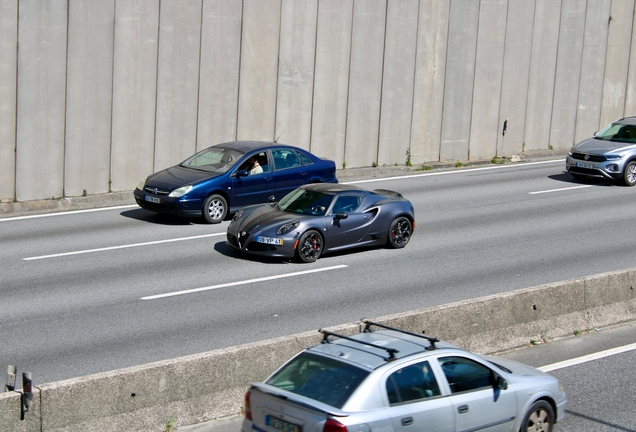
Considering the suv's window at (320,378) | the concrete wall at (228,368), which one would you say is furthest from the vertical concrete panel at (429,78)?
the suv's window at (320,378)

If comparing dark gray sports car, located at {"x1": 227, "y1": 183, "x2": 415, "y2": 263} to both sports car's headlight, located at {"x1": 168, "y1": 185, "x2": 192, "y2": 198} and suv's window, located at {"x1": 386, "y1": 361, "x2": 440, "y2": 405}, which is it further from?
suv's window, located at {"x1": 386, "y1": 361, "x2": 440, "y2": 405}

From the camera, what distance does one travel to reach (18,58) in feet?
62.6

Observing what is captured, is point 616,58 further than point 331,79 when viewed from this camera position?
Yes

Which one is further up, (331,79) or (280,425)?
(331,79)

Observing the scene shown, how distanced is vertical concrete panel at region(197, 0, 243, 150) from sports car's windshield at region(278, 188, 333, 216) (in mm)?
6797

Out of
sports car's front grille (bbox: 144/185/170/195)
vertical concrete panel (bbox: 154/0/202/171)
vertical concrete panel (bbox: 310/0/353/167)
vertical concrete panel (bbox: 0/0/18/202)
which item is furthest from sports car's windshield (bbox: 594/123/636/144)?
vertical concrete panel (bbox: 0/0/18/202)

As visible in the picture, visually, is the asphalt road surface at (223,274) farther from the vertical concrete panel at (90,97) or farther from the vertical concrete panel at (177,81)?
the vertical concrete panel at (177,81)

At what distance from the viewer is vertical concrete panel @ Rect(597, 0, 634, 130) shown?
29.8 m

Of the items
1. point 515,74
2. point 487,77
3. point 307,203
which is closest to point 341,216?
point 307,203

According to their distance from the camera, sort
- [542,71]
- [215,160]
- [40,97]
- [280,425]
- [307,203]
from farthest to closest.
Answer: [542,71] < [40,97] < [215,160] < [307,203] < [280,425]

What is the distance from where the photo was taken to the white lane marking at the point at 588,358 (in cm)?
1045

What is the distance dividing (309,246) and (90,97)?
8.07 metres

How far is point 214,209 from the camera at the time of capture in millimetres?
17750

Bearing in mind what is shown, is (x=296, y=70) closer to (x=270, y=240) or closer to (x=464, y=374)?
(x=270, y=240)
